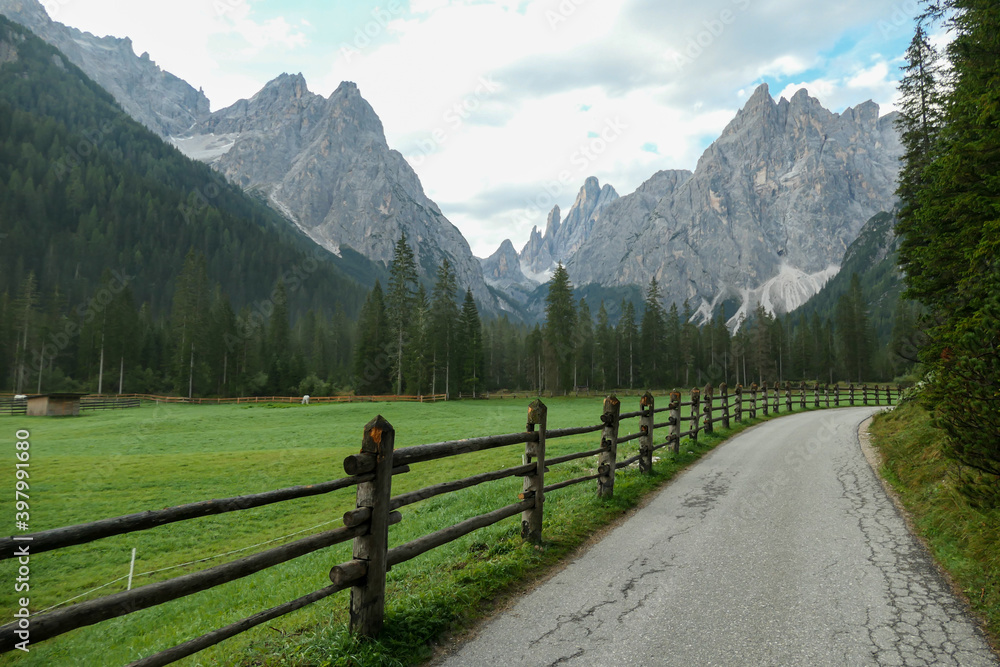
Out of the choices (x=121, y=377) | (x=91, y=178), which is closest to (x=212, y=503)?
(x=121, y=377)

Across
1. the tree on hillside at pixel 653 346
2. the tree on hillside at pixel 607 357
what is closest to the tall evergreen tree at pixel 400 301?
the tree on hillside at pixel 607 357

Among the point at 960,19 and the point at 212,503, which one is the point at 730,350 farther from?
the point at 212,503

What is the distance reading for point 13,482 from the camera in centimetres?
1655

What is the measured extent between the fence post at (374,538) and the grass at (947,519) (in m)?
5.68

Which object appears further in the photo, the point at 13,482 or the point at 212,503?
the point at 13,482

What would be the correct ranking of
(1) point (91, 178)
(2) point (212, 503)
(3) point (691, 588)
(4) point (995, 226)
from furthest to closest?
(1) point (91, 178) < (4) point (995, 226) < (3) point (691, 588) < (2) point (212, 503)

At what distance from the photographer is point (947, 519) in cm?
774

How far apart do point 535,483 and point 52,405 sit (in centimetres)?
5399

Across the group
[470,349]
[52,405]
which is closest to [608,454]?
[52,405]

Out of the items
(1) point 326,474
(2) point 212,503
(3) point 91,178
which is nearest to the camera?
(2) point 212,503

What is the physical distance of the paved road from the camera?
446cm

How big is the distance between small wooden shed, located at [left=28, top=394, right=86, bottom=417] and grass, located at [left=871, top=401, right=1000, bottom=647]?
5765cm

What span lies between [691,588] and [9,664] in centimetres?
915

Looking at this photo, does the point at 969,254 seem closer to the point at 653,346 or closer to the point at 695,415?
the point at 695,415
